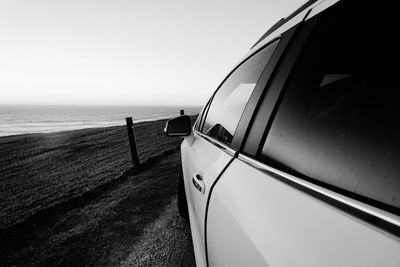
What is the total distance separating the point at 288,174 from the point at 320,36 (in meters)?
0.56

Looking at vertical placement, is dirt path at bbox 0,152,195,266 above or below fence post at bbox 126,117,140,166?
below

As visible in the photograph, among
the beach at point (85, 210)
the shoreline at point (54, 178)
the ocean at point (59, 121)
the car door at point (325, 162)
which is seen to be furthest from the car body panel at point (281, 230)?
the ocean at point (59, 121)

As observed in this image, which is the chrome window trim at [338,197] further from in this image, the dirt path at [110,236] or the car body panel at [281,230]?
the dirt path at [110,236]

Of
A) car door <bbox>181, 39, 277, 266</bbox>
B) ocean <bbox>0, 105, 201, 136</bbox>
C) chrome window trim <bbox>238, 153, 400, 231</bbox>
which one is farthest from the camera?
ocean <bbox>0, 105, 201, 136</bbox>

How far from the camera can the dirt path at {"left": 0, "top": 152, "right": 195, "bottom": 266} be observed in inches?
106

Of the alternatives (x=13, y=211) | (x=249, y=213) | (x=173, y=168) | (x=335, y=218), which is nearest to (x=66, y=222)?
(x=13, y=211)

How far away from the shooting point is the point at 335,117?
0.79m

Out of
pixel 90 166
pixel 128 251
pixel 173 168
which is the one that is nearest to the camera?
pixel 128 251

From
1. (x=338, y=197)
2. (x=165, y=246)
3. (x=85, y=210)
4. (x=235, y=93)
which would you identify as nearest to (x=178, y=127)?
(x=235, y=93)

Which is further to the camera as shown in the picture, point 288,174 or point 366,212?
point 288,174

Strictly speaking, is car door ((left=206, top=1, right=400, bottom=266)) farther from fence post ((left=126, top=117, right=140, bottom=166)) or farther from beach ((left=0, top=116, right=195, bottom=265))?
fence post ((left=126, top=117, right=140, bottom=166))

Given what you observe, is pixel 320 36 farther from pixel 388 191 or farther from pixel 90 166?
pixel 90 166

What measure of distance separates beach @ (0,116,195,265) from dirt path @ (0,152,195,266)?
1 centimetres

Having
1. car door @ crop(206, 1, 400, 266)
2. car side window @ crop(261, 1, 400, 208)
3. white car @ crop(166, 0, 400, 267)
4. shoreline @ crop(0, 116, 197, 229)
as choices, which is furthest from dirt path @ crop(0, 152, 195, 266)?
car side window @ crop(261, 1, 400, 208)
